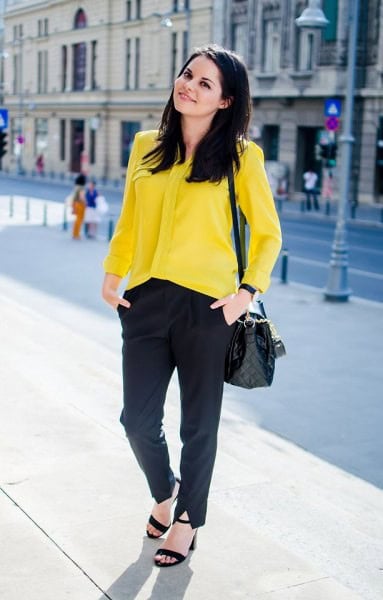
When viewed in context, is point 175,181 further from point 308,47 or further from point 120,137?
point 120,137

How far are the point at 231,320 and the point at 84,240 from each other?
17979mm

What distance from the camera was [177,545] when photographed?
416cm

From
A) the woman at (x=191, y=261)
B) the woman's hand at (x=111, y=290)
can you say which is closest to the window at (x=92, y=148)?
the woman's hand at (x=111, y=290)

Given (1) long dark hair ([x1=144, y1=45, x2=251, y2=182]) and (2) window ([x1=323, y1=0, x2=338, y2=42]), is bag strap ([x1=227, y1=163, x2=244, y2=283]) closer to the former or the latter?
(1) long dark hair ([x1=144, y1=45, x2=251, y2=182])

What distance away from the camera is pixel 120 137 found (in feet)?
178

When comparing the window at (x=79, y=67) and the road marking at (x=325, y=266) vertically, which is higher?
the window at (x=79, y=67)

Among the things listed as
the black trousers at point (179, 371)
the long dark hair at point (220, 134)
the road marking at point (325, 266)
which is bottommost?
the road marking at point (325, 266)

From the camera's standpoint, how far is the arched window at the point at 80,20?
58562mm

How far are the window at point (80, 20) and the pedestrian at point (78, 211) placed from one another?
38.7 meters

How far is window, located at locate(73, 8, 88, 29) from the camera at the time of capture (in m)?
58.6

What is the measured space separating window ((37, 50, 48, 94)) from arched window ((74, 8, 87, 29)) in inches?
203

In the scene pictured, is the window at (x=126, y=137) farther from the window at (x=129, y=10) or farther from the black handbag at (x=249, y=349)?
the black handbag at (x=249, y=349)

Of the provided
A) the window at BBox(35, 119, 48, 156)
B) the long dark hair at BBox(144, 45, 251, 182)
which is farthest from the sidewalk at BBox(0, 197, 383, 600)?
the window at BBox(35, 119, 48, 156)

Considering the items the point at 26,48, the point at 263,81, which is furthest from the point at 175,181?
the point at 26,48
